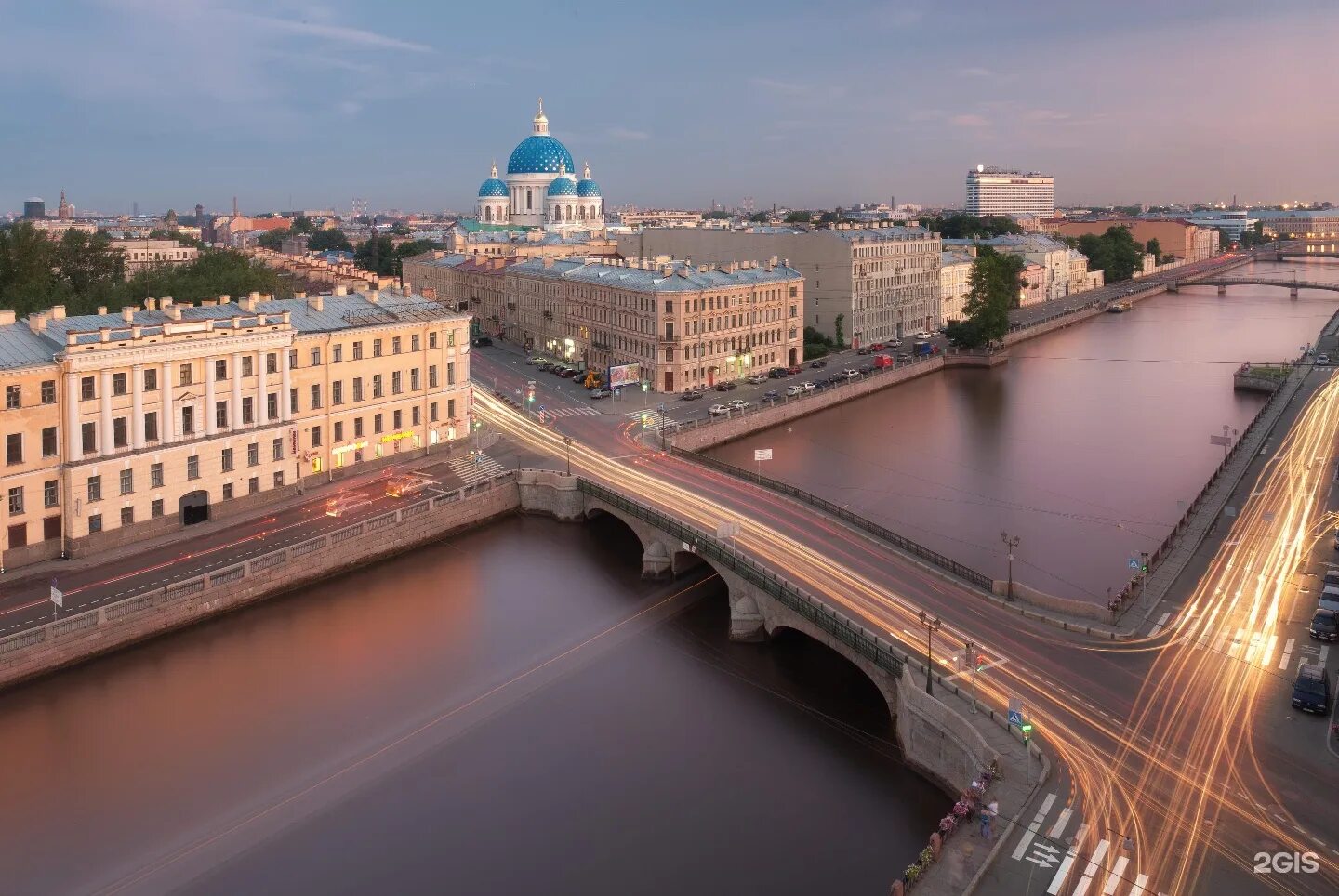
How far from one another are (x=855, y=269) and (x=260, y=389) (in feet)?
139

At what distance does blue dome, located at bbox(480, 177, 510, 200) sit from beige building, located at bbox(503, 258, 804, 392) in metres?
39.7

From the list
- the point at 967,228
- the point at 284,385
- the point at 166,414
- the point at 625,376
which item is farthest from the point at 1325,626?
the point at 967,228

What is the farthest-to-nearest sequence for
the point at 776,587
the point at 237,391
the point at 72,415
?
the point at 237,391 < the point at 72,415 < the point at 776,587

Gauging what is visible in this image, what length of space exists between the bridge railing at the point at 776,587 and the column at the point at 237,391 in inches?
458

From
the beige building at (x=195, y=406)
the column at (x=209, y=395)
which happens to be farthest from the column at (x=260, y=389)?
the column at (x=209, y=395)

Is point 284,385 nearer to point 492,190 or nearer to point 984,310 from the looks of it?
point 984,310

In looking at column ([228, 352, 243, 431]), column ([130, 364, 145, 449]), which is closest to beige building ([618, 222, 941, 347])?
column ([228, 352, 243, 431])

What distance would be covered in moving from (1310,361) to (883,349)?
26.7m

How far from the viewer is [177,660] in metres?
25.5

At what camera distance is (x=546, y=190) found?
97.8 m

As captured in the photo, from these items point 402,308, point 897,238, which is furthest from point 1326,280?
point 402,308

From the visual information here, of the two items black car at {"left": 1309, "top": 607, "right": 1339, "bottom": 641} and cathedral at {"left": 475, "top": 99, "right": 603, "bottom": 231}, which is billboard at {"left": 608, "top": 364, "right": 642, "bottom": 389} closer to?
black car at {"left": 1309, "top": 607, "right": 1339, "bottom": 641}

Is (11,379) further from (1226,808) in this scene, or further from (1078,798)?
(1226,808)

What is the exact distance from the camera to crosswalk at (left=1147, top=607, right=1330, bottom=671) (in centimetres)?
2183
